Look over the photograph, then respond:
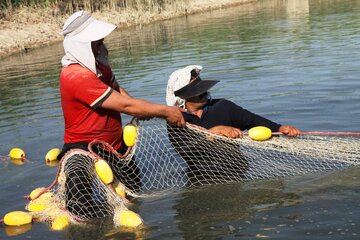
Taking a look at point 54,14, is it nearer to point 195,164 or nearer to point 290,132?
point 195,164

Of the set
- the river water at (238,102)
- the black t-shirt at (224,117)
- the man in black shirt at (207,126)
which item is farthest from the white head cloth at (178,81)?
the river water at (238,102)

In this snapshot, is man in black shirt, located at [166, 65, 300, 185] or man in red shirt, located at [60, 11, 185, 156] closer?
man in red shirt, located at [60, 11, 185, 156]

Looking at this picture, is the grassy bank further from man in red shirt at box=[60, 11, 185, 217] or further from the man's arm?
the man's arm

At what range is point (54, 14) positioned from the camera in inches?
1198

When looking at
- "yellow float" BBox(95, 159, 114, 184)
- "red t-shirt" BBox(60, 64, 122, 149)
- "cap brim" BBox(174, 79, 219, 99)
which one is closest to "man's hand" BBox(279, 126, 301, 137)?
"cap brim" BBox(174, 79, 219, 99)

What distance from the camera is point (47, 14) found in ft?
98.7

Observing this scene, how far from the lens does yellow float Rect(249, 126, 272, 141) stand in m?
5.60

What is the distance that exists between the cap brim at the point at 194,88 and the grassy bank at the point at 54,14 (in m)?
19.4

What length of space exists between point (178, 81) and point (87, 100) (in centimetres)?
101

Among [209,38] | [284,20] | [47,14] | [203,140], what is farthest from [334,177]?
[47,14]

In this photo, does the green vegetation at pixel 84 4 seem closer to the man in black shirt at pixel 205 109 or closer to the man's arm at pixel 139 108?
the man in black shirt at pixel 205 109

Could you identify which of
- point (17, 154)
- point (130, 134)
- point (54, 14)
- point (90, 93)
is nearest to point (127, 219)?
point (130, 134)

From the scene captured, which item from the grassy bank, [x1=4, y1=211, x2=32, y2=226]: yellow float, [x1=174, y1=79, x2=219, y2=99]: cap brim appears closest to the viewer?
[x1=174, y1=79, x2=219, y2=99]: cap brim

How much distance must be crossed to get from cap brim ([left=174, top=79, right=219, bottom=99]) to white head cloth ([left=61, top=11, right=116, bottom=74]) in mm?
947
